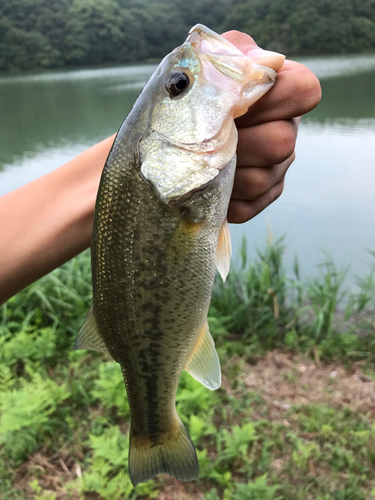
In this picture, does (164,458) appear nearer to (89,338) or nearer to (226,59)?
(89,338)

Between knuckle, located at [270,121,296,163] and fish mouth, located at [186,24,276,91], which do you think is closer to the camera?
fish mouth, located at [186,24,276,91]

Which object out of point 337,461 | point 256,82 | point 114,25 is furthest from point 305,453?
point 114,25

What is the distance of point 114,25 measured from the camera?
1559 inches

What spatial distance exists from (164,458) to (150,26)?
45359 mm

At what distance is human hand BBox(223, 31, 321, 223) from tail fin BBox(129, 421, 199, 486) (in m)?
1.17

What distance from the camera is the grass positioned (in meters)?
2.50

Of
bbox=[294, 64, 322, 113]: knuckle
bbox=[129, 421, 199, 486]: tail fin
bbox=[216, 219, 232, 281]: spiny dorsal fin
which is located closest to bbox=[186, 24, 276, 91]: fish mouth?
bbox=[294, 64, 322, 113]: knuckle

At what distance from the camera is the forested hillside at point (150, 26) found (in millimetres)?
30578

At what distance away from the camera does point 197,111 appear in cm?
129

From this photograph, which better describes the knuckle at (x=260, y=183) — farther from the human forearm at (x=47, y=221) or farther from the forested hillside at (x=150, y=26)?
the forested hillside at (x=150, y=26)

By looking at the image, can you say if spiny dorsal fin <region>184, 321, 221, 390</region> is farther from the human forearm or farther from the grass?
the grass

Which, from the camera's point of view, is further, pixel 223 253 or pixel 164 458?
pixel 164 458

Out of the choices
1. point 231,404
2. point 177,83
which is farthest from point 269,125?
point 231,404

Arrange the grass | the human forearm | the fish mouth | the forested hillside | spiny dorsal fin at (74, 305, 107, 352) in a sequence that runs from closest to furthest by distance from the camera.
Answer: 1. the fish mouth
2. spiny dorsal fin at (74, 305, 107, 352)
3. the human forearm
4. the grass
5. the forested hillside
